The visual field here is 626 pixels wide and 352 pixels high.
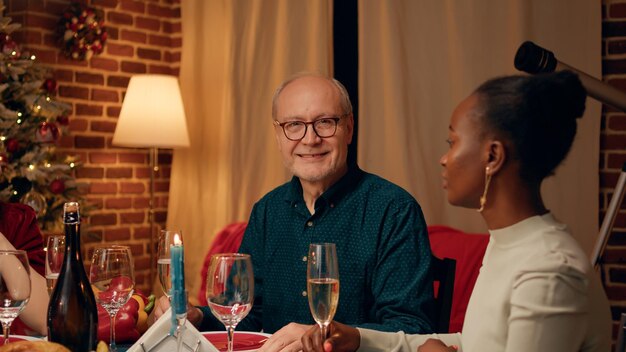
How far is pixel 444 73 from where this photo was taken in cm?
384

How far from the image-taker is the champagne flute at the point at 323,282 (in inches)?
54.5

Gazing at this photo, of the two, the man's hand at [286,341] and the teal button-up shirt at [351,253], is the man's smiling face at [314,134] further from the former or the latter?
the man's hand at [286,341]

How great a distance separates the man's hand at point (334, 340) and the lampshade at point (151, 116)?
3.02 meters

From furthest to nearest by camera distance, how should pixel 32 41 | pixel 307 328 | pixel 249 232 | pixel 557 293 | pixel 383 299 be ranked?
1. pixel 32 41
2. pixel 249 232
3. pixel 383 299
4. pixel 307 328
5. pixel 557 293

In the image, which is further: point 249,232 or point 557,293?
point 249,232

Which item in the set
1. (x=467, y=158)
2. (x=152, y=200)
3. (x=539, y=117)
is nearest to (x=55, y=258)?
(x=467, y=158)

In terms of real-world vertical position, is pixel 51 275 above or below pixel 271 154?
below

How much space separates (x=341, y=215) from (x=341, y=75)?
2.38m

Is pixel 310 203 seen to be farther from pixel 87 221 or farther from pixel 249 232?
pixel 87 221

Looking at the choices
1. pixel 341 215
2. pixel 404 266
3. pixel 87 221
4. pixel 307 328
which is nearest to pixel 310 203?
pixel 341 215

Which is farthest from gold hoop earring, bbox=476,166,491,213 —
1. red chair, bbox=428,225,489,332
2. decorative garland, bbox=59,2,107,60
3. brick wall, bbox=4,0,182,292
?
decorative garland, bbox=59,2,107,60

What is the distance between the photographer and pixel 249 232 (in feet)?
7.76

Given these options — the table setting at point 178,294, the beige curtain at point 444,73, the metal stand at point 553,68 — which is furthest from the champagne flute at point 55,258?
the beige curtain at point 444,73

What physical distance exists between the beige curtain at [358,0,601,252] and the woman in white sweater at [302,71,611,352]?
2.35 m
